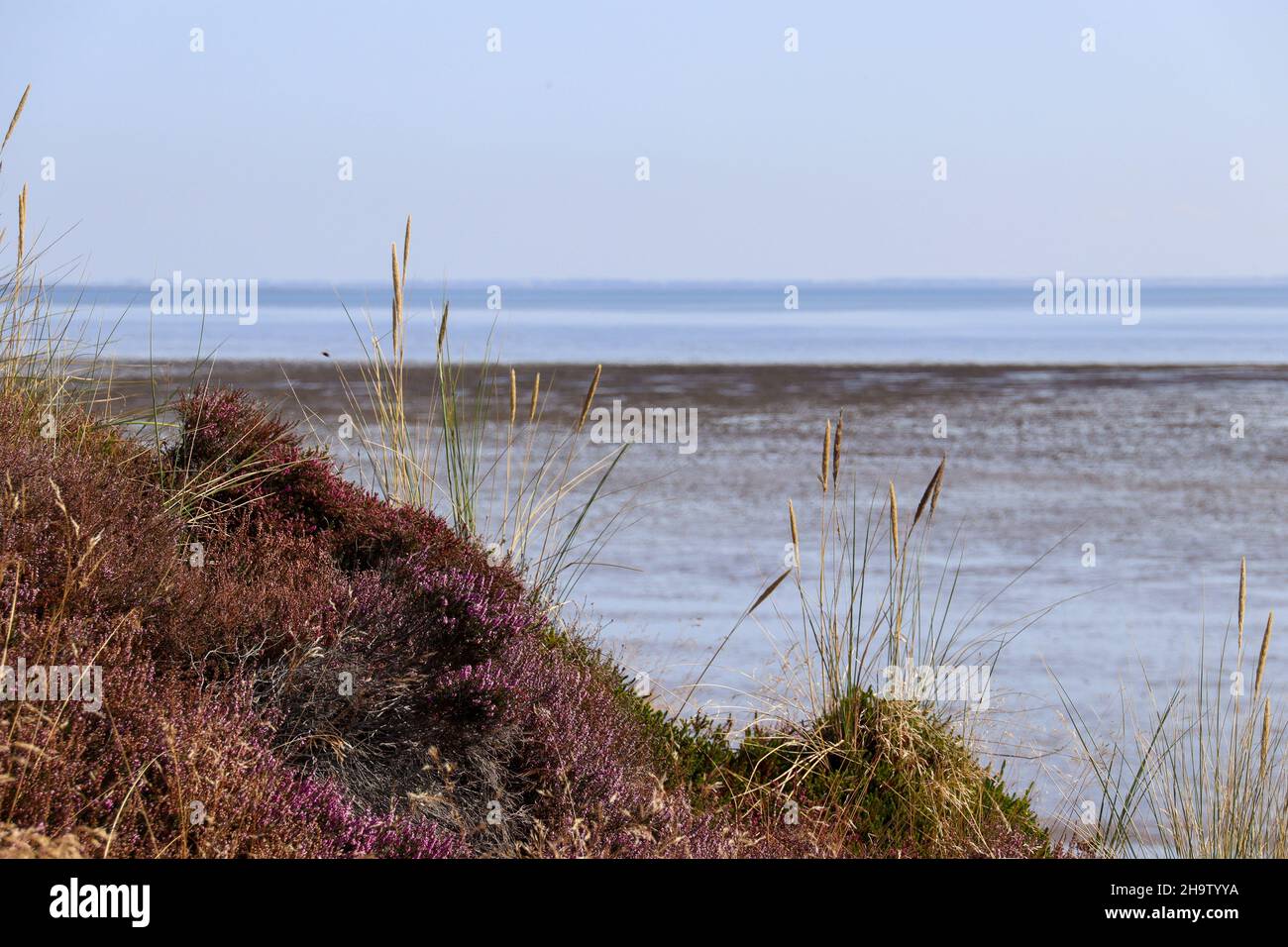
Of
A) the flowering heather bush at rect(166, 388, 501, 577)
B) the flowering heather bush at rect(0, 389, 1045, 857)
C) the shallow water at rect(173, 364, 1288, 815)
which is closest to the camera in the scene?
the flowering heather bush at rect(0, 389, 1045, 857)

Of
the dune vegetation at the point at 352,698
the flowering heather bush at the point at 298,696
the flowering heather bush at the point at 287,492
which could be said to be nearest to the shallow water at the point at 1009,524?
the dune vegetation at the point at 352,698

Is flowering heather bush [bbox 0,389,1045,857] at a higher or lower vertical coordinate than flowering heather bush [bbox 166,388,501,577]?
lower

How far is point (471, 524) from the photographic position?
5.57 meters

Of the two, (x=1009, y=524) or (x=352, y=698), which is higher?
(x=352, y=698)

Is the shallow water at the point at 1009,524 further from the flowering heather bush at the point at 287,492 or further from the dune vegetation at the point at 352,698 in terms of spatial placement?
the flowering heather bush at the point at 287,492

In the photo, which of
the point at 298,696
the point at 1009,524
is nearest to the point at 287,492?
the point at 298,696

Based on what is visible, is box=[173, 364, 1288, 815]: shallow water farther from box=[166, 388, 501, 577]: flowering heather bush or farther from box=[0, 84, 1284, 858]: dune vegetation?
box=[166, 388, 501, 577]: flowering heather bush

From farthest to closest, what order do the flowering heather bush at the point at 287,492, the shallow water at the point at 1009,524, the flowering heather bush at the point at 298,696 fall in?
the shallow water at the point at 1009,524 < the flowering heather bush at the point at 287,492 < the flowering heather bush at the point at 298,696

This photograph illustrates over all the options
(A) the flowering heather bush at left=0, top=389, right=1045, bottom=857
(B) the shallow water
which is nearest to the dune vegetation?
(A) the flowering heather bush at left=0, top=389, right=1045, bottom=857

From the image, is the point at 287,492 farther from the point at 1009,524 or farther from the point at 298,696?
the point at 1009,524

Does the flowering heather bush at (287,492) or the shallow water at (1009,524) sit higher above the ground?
the flowering heather bush at (287,492)
